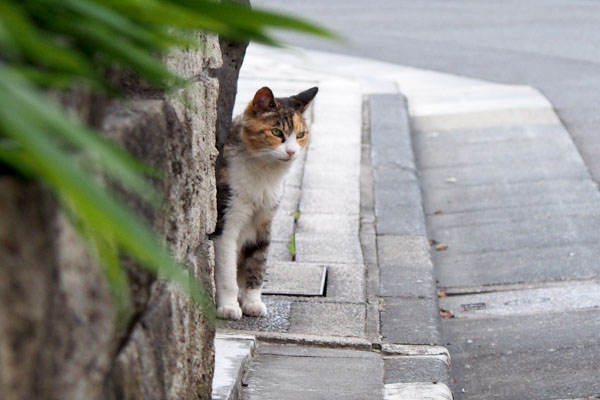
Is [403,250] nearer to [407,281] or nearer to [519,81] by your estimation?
[407,281]

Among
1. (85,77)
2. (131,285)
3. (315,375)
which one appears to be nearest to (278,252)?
(315,375)

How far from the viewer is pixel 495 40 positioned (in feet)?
46.5

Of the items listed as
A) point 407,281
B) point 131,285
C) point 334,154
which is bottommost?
point 407,281

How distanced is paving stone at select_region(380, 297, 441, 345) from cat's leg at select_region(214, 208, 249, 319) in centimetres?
67

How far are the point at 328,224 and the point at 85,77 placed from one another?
15.6 ft

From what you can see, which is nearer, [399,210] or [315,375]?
[315,375]

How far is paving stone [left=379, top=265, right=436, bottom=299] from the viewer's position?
505cm

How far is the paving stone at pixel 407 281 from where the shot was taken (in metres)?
5.05

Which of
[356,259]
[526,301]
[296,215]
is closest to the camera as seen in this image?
[526,301]

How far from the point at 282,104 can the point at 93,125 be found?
10.5 feet

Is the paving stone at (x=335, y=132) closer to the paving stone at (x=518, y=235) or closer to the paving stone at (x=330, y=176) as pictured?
the paving stone at (x=330, y=176)

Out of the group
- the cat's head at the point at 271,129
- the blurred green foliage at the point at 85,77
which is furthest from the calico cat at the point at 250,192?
the blurred green foliage at the point at 85,77

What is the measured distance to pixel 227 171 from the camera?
4.61 m

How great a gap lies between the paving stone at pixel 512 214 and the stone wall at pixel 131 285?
3.72 meters
